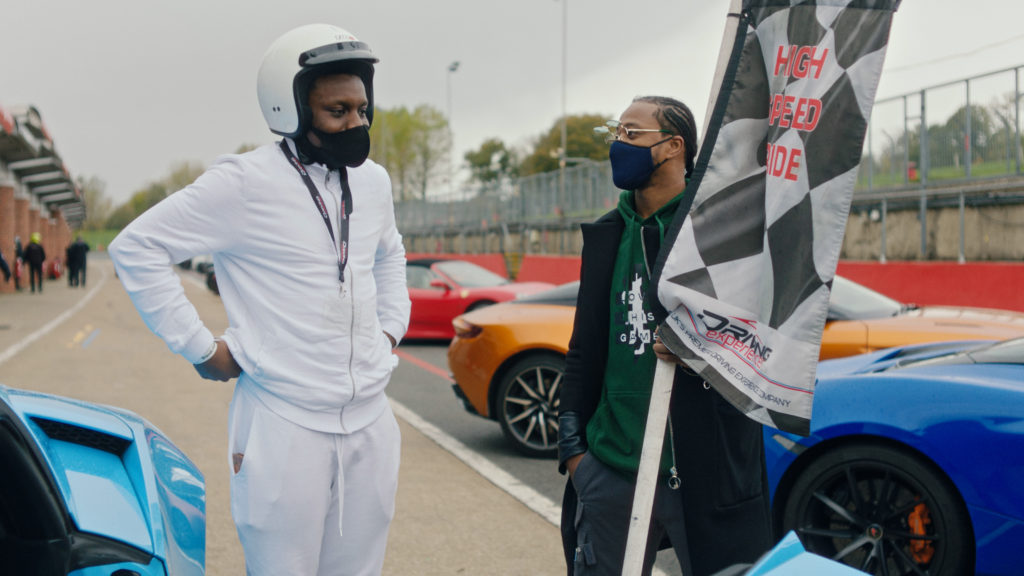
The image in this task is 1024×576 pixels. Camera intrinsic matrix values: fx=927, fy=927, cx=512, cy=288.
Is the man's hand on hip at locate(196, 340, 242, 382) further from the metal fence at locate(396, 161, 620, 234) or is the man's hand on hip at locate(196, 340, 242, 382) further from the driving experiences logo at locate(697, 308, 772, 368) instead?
the metal fence at locate(396, 161, 620, 234)

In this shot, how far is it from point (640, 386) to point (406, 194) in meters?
96.6

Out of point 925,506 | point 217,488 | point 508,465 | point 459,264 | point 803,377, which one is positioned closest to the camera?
point 803,377

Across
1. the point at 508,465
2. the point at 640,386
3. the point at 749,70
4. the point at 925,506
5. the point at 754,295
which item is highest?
the point at 749,70

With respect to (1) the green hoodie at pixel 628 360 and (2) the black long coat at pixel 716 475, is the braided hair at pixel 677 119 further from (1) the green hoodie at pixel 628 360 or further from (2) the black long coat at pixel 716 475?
(2) the black long coat at pixel 716 475

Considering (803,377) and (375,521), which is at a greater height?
(803,377)

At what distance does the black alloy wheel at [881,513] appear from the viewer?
3525 mm

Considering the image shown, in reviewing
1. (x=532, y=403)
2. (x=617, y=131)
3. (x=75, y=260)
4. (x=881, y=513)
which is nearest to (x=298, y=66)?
(x=617, y=131)

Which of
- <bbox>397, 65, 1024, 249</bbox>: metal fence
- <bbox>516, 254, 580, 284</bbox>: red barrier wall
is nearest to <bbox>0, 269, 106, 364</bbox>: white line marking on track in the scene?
<bbox>516, 254, 580, 284</bbox>: red barrier wall

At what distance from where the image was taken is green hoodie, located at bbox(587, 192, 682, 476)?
95.9 inches

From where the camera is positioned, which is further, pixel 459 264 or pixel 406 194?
pixel 406 194

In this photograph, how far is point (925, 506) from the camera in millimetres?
3623

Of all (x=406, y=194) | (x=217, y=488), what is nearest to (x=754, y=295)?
(x=217, y=488)

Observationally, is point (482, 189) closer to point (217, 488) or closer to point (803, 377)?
point (217, 488)

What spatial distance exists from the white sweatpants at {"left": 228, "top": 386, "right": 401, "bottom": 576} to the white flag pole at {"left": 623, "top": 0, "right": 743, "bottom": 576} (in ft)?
2.19
